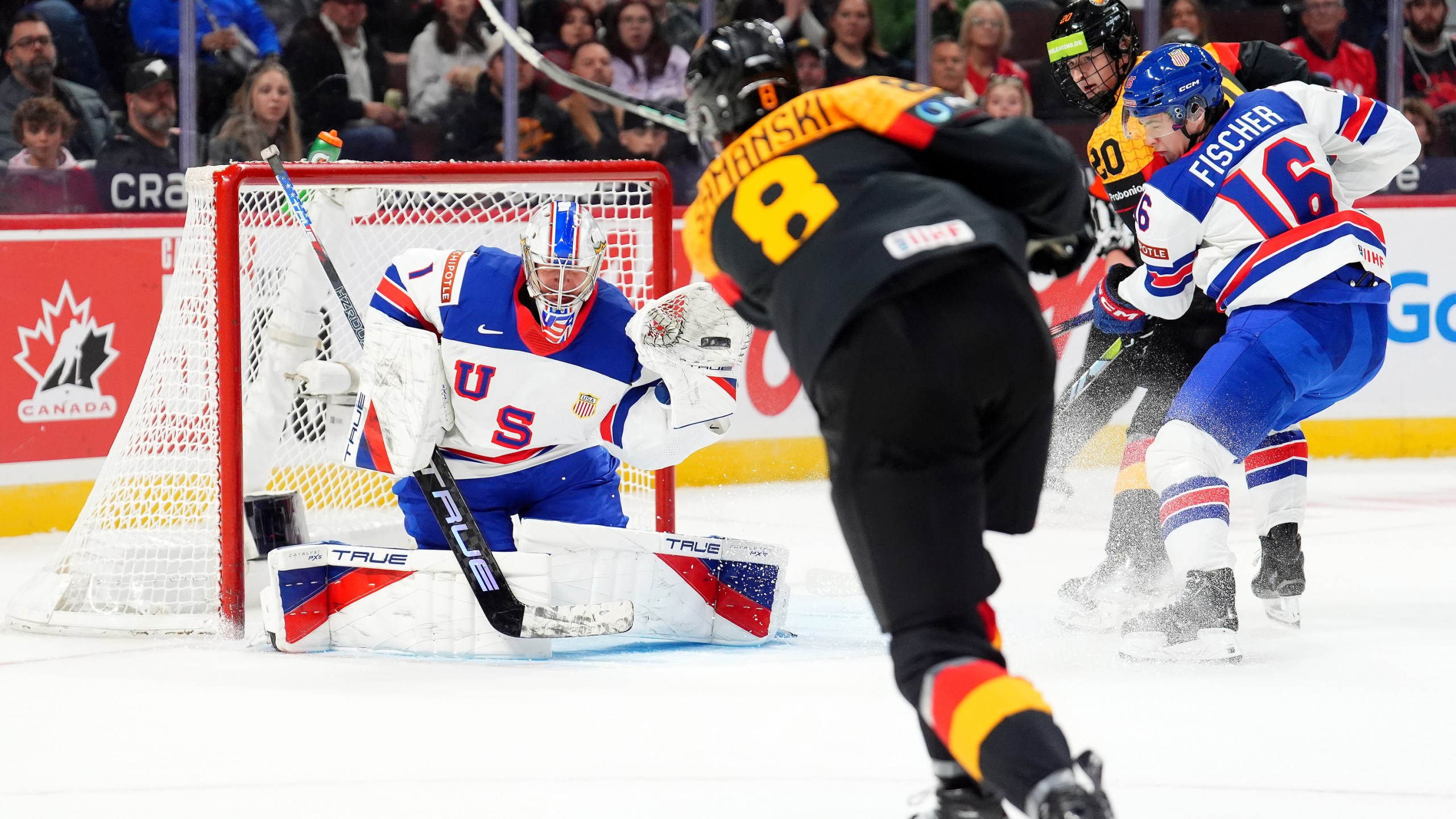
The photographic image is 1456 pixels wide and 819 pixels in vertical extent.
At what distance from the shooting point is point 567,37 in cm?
624

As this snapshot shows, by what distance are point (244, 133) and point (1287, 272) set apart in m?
3.55

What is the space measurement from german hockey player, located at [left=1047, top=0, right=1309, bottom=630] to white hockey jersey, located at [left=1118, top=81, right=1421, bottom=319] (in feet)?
0.64

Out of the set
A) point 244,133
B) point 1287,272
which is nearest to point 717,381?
point 1287,272

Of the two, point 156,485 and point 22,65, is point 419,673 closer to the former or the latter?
point 156,485

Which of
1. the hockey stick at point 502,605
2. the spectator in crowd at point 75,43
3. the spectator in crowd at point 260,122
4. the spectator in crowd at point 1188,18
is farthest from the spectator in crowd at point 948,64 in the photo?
the hockey stick at point 502,605

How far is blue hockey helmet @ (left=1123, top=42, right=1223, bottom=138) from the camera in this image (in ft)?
11.2

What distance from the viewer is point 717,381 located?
350 centimetres

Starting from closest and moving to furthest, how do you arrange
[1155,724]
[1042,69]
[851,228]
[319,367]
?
[851,228]
[1155,724]
[319,367]
[1042,69]

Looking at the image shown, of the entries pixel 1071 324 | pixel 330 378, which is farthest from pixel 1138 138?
pixel 330 378

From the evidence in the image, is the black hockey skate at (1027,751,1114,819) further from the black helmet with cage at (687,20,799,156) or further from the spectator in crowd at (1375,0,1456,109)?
the spectator in crowd at (1375,0,1456,109)

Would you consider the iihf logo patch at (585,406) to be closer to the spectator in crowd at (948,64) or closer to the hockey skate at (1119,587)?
the hockey skate at (1119,587)

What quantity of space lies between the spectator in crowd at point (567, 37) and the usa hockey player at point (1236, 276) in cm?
310

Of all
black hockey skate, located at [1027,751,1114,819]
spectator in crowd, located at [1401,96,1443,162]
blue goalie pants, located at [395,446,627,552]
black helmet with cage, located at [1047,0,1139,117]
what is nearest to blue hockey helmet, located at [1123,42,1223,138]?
black helmet with cage, located at [1047,0,1139,117]

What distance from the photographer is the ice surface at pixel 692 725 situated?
238 centimetres
